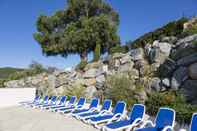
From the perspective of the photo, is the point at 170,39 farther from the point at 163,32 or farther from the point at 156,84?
the point at 156,84

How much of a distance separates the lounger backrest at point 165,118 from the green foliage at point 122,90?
5258mm

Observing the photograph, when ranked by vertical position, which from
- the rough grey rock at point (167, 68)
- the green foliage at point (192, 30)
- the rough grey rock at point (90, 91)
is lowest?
the rough grey rock at point (90, 91)

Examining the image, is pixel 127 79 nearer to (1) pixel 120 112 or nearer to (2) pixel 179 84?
(2) pixel 179 84

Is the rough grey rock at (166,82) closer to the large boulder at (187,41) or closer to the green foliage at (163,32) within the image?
the large boulder at (187,41)

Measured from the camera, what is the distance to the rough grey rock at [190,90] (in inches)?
458

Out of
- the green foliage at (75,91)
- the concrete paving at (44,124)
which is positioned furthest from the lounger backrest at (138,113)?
the green foliage at (75,91)

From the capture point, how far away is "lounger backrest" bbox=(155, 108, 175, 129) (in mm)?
7570

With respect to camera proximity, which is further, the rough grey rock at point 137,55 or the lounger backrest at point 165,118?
the rough grey rock at point 137,55

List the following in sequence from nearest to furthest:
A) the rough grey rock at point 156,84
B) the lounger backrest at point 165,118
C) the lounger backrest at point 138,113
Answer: the lounger backrest at point 165,118 < the lounger backrest at point 138,113 < the rough grey rock at point 156,84

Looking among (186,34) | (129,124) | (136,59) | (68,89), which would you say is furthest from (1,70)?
(129,124)

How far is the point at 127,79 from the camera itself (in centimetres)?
1458

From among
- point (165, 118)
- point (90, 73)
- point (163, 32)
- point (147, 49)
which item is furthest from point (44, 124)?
point (163, 32)

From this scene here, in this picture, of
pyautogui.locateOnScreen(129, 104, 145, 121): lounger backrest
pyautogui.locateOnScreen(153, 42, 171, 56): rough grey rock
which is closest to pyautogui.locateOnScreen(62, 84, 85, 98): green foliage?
pyautogui.locateOnScreen(153, 42, 171, 56): rough grey rock

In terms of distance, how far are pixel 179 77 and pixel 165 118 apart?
218 inches
